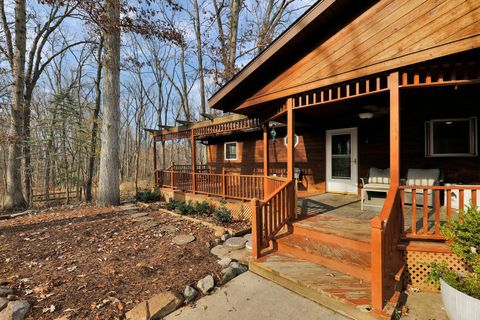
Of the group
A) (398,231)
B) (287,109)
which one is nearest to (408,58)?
(287,109)

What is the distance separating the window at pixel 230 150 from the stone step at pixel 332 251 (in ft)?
22.9

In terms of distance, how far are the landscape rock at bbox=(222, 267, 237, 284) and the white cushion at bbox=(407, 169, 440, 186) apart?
4.47 meters

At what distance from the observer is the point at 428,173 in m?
4.98

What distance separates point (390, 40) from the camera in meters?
3.34

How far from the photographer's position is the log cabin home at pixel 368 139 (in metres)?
2.92

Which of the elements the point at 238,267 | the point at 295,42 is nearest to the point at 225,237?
the point at 238,267

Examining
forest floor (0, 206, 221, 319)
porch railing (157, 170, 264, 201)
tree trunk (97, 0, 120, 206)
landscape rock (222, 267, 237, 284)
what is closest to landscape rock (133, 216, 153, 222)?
forest floor (0, 206, 221, 319)

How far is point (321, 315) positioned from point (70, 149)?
14073 mm

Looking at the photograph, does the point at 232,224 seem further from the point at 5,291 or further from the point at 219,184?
the point at 5,291

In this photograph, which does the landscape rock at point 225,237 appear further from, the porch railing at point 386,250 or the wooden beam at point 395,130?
the wooden beam at point 395,130

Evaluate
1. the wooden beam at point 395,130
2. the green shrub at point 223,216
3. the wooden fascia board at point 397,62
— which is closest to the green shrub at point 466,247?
the wooden beam at point 395,130

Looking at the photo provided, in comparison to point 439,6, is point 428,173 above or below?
below

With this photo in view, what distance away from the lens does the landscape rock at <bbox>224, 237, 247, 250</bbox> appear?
475cm

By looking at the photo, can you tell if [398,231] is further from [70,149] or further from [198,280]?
[70,149]
